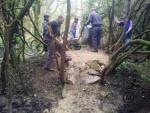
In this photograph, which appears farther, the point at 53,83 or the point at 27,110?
the point at 53,83

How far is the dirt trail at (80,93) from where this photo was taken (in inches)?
439

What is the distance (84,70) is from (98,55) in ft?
7.56

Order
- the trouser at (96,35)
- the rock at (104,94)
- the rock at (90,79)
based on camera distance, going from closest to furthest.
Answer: the rock at (104,94), the rock at (90,79), the trouser at (96,35)

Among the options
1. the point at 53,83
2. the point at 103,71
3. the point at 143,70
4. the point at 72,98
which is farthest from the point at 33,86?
the point at 143,70

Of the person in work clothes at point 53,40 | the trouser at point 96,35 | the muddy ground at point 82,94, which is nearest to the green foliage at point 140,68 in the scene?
the muddy ground at point 82,94

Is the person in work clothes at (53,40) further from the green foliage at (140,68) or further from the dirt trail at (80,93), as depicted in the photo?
the green foliage at (140,68)

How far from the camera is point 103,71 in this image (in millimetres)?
12461

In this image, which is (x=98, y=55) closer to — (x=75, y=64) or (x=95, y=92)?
(x=75, y=64)

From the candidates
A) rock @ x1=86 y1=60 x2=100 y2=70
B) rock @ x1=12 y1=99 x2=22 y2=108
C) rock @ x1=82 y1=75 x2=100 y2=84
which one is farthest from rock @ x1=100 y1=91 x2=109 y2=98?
rock @ x1=12 y1=99 x2=22 y2=108

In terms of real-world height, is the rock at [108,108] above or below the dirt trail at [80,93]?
below

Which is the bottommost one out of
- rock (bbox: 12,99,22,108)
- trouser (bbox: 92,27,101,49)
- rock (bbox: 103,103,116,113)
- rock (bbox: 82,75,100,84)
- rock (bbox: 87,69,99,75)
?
rock (bbox: 103,103,116,113)

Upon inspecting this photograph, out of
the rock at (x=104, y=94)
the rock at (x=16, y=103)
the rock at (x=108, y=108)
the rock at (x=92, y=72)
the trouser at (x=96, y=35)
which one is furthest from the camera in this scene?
the trouser at (x=96, y=35)

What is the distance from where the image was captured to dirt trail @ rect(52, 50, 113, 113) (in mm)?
11148

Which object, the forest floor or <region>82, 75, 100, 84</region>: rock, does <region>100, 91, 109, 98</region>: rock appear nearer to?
the forest floor
